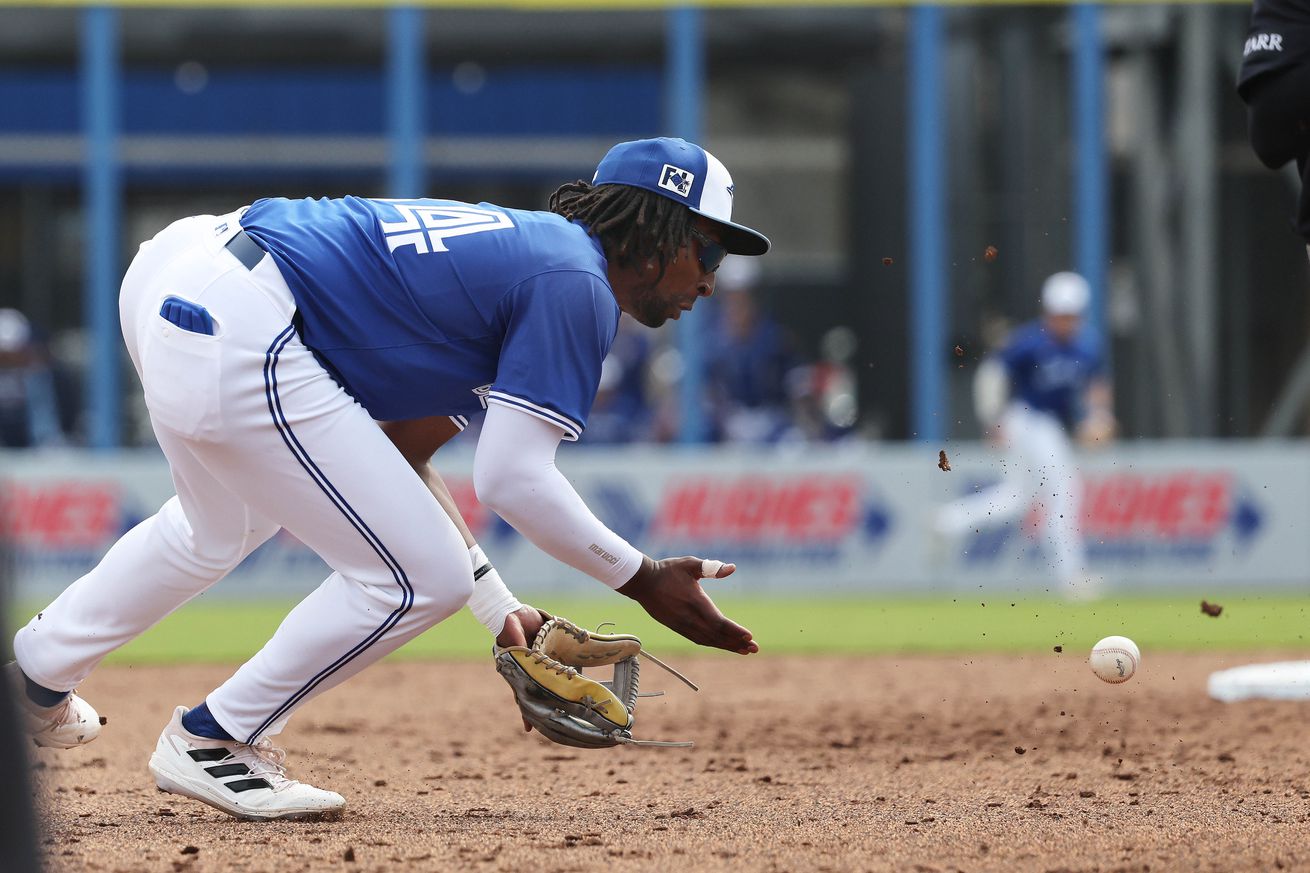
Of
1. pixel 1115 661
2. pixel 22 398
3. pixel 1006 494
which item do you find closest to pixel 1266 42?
pixel 1115 661

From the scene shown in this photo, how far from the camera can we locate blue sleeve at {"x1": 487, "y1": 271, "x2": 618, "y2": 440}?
421 cm

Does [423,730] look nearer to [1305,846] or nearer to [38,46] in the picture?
[1305,846]

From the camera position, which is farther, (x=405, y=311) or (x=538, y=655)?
(x=538, y=655)

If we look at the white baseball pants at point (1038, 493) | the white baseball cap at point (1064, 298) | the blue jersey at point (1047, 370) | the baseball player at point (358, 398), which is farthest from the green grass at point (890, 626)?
the baseball player at point (358, 398)

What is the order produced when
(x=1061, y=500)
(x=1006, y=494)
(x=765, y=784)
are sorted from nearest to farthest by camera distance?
(x=765, y=784)
(x=1061, y=500)
(x=1006, y=494)

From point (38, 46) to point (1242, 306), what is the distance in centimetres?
1419

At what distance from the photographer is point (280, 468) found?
4348mm

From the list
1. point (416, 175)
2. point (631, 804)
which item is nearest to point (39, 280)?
point (416, 175)

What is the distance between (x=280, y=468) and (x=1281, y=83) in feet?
11.1

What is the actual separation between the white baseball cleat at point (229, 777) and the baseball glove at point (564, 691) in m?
0.62

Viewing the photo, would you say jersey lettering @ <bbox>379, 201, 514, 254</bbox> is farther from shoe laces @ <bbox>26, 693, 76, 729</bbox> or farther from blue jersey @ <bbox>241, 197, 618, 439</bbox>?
shoe laces @ <bbox>26, 693, 76, 729</bbox>

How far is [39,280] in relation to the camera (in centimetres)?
2164

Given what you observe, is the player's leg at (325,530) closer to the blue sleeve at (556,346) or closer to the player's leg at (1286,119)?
the blue sleeve at (556,346)

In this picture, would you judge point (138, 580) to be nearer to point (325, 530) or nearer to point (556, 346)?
point (325, 530)
